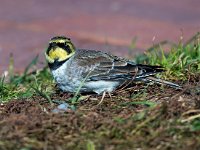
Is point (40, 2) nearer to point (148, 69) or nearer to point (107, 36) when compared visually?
point (107, 36)

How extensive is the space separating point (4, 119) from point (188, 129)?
63.5 inches

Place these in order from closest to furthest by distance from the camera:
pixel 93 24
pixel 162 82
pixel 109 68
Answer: pixel 162 82
pixel 109 68
pixel 93 24

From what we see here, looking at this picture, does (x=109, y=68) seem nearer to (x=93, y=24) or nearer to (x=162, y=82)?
(x=162, y=82)

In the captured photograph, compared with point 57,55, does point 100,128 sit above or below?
below

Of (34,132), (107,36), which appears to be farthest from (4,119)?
(107,36)

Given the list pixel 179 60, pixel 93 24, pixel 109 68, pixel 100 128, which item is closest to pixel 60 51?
pixel 109 68

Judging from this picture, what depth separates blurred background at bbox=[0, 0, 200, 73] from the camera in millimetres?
11539

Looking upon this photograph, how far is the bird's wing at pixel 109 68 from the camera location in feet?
24.0

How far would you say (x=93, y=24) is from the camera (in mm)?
12680

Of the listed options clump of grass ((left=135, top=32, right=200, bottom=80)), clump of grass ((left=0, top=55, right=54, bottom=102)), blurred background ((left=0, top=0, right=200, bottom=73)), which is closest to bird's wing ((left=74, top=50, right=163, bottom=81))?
clump of grass ((left=135, top=32, right=200, bottom=80))

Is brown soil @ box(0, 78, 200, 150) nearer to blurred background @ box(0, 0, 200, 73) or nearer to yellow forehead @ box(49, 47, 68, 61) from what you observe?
yellow forehead @ box(49, 47, 68, 61)

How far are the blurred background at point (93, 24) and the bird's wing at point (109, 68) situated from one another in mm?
3151

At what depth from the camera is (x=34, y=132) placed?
18.4 ft

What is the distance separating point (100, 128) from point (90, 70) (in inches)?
69.1
